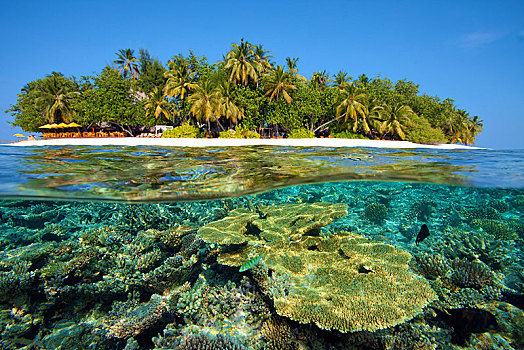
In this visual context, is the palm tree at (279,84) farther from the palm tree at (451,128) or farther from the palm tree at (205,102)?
the palm tree at (451,128)

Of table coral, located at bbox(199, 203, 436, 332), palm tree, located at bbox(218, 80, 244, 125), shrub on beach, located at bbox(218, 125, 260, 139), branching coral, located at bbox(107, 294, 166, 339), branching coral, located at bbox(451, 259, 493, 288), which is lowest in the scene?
branching coral, located at bbox(107, 294, 166, 339)

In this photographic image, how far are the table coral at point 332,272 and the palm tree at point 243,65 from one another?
108 feet

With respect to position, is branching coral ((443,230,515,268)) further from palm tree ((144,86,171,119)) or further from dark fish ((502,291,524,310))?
palm tree ((144,86,171,119))

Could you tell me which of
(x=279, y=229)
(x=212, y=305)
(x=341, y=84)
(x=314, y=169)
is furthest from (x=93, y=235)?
(x=341, y=84)

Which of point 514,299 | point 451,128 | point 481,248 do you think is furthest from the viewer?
point 451,128

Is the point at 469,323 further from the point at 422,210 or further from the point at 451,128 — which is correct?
the point at 451,128

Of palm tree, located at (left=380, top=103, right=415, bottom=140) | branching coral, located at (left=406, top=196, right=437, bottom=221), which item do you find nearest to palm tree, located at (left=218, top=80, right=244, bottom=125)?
palm tree, located at (left=380, top=103, right=415, bottom=140)

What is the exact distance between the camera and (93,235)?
784 centimetres

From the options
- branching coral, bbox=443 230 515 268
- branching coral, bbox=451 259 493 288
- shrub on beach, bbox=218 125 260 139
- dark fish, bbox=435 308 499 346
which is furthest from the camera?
shrub on beach, bbox=218 125 260 139

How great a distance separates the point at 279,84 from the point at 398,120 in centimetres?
1608

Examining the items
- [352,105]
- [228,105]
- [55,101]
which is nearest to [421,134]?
[352,105]

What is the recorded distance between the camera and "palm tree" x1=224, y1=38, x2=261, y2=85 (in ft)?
123

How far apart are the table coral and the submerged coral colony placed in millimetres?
26

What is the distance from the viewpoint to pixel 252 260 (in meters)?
5.66
